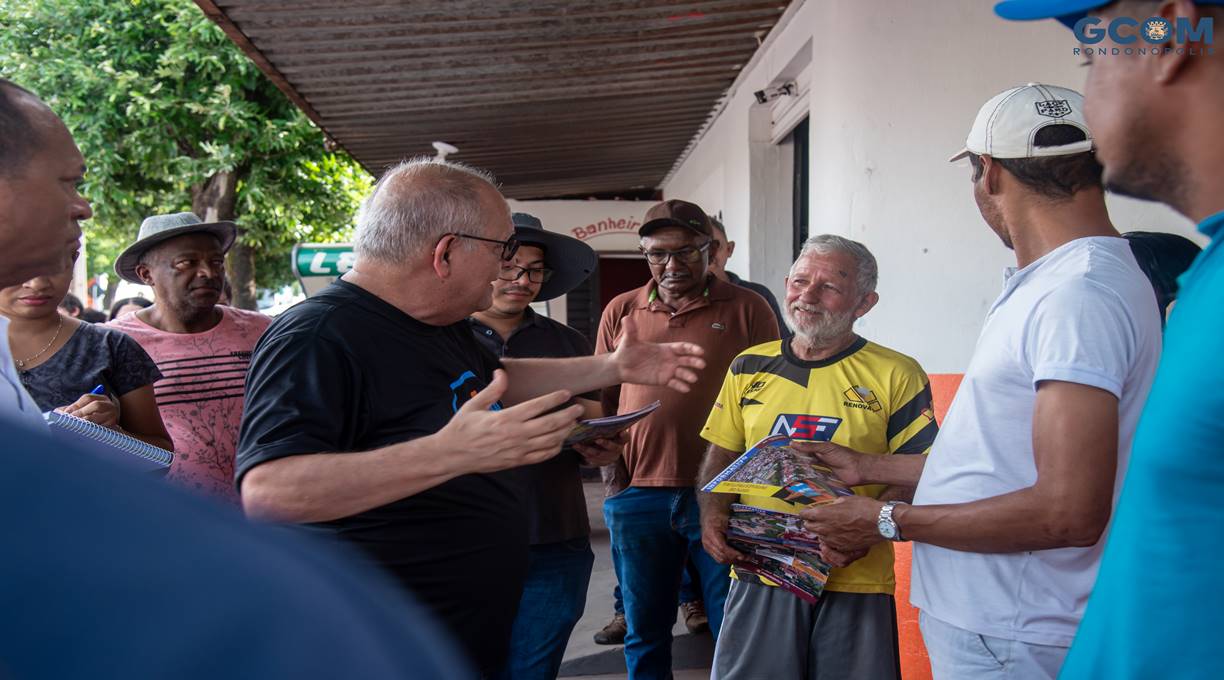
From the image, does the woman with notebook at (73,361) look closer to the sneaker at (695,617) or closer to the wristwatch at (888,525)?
the wristwatch at (888,525)

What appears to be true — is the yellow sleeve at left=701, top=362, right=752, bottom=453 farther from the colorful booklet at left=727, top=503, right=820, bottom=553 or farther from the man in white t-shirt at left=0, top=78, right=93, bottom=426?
the man in white t-shirt at left=0, top=78, right=93, bottom=426

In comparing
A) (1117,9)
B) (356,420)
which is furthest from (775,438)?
(1117,9)

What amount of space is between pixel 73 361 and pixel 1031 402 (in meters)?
3.08

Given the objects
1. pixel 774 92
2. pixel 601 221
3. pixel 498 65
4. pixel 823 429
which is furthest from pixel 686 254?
pixel 601 221

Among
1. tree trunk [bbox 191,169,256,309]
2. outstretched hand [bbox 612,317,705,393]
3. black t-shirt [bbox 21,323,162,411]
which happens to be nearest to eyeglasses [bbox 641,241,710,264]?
outstretched hand [bbox 612,317,705,393]

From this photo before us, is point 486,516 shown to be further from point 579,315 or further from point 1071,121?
point 579,315

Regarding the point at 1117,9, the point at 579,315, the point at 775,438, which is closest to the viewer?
the point at 1117,9

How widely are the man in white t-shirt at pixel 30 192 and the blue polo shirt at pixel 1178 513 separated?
63.5 inches

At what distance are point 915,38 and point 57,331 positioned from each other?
389 centimetres

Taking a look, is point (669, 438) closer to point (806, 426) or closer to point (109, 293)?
point (806, 426)

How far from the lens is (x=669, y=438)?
396cm

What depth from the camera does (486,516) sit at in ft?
7.39

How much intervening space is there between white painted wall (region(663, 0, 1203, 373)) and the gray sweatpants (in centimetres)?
144

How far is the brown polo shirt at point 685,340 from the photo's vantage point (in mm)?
3951
